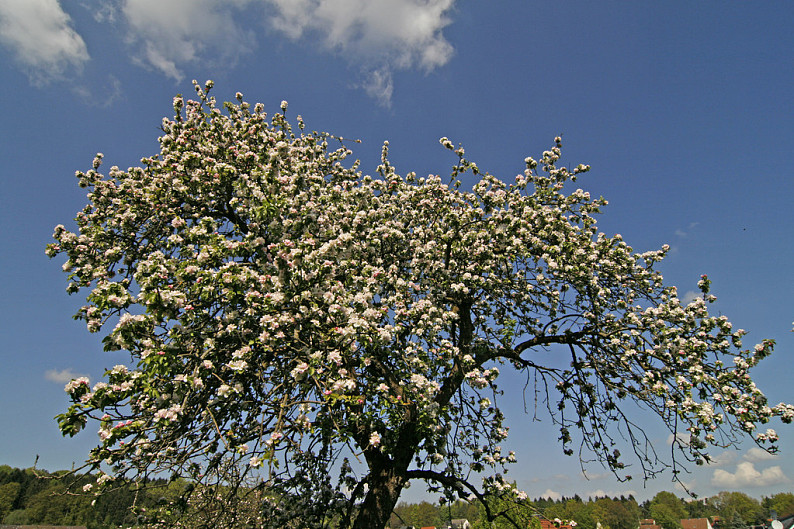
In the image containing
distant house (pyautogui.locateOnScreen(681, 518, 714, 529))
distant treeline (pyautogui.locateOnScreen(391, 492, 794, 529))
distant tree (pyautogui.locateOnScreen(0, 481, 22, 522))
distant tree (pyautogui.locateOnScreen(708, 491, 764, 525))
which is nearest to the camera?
distant tree (pyautogui.locateOnScreen(0, 481, 22, 522))

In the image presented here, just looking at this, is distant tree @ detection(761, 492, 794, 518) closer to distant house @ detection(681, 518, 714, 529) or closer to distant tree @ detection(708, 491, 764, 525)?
distant tree @ detection(708, 491, 764, 525)

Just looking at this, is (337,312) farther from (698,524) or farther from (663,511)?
(663,511)

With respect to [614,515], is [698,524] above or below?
above

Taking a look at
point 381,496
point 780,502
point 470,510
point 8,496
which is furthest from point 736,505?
point 8,496

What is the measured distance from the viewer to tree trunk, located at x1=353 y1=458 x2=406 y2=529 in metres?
9.40

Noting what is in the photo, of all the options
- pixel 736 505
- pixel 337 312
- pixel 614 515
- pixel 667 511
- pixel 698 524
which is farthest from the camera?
pixel 736 505

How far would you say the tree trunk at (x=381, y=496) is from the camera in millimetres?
9398

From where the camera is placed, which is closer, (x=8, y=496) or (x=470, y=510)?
(x=8, y=496)

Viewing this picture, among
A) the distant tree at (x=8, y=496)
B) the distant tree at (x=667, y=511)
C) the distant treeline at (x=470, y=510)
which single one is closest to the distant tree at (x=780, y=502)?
the distant treeline at (x=470, y=510)

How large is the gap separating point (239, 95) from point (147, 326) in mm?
8279

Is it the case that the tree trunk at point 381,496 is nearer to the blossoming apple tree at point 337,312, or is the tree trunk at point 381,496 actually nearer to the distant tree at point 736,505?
the blossoming apple tree at point 337,312

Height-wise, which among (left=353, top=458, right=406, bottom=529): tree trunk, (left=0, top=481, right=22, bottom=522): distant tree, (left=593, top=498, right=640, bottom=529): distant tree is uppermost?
(left=353, top=458, right=406, bottom=529): tree trunk

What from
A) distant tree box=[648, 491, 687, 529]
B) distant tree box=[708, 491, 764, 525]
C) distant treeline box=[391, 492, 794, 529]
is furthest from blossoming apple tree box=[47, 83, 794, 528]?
distant tree box=[708, 491, 764, 525]

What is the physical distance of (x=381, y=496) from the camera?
9.62 m
